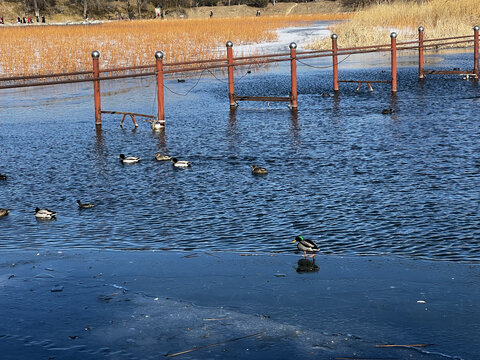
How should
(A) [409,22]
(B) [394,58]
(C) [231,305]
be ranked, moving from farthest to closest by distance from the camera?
1. (A) [409,22]
2. (B) [394,58]
3. (C) [231,305]

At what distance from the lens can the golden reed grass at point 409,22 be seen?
122 feet

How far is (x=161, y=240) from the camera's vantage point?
8.80 metres

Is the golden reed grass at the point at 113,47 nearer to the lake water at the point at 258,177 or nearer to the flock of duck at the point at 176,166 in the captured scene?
the lake water at the point at 258,177

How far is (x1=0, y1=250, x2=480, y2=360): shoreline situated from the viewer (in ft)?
19.3

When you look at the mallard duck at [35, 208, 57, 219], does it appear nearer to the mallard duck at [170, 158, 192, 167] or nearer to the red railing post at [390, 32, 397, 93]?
the mallard duck at [170, 158, 192, 167]

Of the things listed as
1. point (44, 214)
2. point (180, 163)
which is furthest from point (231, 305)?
point (180, 163)

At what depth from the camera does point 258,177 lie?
11969 mm

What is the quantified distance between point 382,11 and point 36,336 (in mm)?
38963

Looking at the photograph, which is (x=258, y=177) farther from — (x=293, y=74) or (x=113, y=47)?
(x=113, y=47)

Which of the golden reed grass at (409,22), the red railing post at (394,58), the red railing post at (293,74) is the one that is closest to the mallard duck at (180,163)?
the red railing post at (293,74)

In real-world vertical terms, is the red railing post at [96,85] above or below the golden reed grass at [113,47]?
below

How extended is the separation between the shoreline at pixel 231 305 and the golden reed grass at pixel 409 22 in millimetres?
29831

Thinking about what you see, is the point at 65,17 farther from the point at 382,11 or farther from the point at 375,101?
the point at 375,101

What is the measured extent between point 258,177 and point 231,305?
17.6 ft
